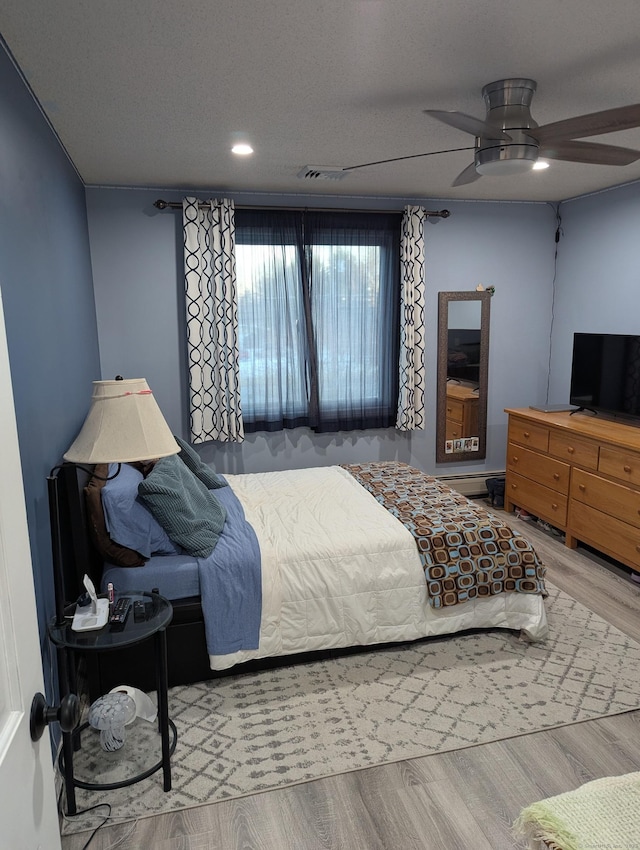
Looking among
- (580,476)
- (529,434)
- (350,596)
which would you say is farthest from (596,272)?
(350,596)

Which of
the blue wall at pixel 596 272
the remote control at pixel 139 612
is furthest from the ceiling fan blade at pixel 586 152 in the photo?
the remote control at pixel 139 612

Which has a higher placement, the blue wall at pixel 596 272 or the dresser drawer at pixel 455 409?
the blue wall at pixel 596 272

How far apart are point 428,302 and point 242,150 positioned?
221 centimetres

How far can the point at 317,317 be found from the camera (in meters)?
4.66

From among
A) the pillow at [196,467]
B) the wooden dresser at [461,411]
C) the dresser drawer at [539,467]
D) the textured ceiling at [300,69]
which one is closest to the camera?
the textured ceiling at [300,69]

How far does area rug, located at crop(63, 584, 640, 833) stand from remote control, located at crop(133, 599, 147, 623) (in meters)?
0.58

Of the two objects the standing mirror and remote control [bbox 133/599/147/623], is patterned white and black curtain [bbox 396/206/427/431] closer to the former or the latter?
the standing mirror

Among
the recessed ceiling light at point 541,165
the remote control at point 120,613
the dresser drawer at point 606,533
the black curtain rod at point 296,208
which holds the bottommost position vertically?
the dresser drawer at point 606,533

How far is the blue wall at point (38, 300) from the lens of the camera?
1940 millimetres

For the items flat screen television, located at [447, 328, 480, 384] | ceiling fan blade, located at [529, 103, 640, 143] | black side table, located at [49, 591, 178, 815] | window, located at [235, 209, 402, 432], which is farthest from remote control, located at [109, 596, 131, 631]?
flat screen television, located at [447, 328, 480, 384]

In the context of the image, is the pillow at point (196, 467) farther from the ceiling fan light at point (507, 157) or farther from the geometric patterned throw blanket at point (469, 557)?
the ceiling fan light at point (507, 157)

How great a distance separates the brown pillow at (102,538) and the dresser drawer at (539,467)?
2.98 metres

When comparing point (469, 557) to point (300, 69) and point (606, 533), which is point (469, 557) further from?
point (300, 69)

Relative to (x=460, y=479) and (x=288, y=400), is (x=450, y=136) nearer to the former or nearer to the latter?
(x=288, y=400)
